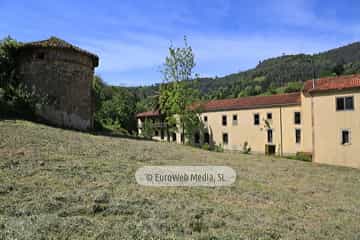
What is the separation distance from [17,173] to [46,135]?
5.71 metres

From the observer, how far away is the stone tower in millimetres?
19312

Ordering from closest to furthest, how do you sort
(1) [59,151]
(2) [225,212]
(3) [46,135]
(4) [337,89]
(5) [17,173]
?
(2) [225,212] → (5) [17,173] → (1) [59,151] → (3) [46,135] → (4) [337,89]

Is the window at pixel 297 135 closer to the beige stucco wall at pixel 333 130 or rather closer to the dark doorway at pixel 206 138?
the beige stucco wall at pixel 333 130

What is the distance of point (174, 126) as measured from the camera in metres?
34.4

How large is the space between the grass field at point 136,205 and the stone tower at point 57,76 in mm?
8781

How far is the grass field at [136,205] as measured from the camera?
492cm

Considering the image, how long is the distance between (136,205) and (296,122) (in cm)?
2782

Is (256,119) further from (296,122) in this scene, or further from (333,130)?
(333,130)

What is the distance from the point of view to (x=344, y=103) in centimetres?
2191

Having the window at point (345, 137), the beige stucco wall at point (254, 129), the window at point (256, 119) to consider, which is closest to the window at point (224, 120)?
the beige stucco wall at point (254, 129)

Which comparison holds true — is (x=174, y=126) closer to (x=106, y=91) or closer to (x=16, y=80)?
(x=16, y=80)

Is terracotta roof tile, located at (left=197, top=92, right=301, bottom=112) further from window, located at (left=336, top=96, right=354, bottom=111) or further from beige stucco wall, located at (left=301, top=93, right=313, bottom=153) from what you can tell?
window, located at (left=336, top=96, right=354, bottom=111)

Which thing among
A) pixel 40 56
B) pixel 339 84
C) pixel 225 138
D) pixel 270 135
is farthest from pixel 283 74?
pixel 40 56

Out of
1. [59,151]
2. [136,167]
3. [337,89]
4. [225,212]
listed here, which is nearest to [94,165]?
[136,167]
